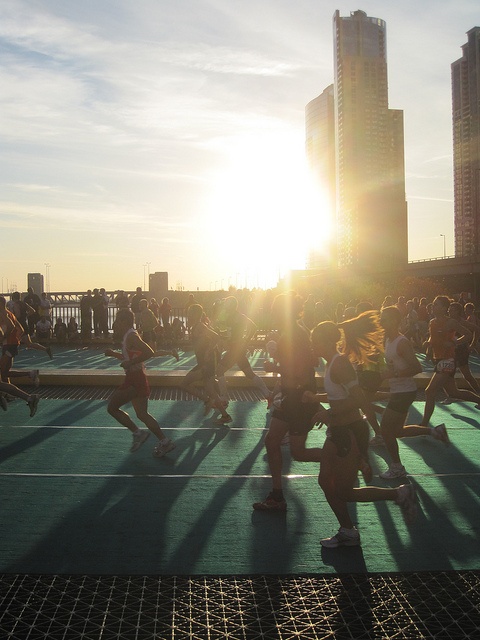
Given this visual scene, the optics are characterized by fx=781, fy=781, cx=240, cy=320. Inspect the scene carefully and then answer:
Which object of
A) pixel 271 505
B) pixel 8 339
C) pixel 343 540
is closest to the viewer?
pixel 343 540

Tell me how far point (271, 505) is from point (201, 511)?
0.61 meters

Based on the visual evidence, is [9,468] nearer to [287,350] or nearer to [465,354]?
[287,350]

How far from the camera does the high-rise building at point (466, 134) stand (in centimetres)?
13000

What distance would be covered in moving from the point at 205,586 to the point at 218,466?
351 cm

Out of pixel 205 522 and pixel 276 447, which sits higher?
pixel 276 447

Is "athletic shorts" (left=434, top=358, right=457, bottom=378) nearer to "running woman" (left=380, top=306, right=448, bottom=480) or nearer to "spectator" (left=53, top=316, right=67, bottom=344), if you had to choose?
"running woman" (left=380, top=306, right=448, bottom=480)

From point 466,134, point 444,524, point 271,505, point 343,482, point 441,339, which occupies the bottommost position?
point 444,524

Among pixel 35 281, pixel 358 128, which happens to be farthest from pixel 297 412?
pixel 358 128

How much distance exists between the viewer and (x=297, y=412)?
6.52 meters

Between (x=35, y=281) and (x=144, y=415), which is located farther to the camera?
(x=35, y=281)

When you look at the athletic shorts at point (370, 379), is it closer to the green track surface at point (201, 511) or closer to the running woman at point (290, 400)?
the green track surface at point (201, 511)

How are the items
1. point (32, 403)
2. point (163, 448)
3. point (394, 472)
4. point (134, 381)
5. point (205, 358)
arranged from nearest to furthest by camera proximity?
point (394, 472), point (134, 381), point (163, 448), point (32, 403), point (205, 358)

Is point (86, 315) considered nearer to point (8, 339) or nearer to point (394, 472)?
point (8, 339)

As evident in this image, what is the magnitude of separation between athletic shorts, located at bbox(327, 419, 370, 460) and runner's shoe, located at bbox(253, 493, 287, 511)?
111cm
